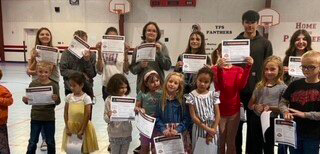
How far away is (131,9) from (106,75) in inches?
453

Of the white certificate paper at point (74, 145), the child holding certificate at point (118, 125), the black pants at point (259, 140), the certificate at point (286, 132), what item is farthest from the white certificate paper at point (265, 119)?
the white certificate paper at point (74, 145)

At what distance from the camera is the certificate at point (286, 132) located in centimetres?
316

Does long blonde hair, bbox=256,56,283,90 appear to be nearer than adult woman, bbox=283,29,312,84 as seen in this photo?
Yes

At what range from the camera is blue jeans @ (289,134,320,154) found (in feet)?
10.7

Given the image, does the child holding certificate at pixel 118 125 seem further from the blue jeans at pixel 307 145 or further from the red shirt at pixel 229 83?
the blue jeans at pixel 307 145

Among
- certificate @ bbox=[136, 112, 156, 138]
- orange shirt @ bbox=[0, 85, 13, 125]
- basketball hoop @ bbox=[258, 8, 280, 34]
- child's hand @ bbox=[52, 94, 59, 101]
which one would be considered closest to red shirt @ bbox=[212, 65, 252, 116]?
certificate @ bbox=[136, 112, 156, 138]

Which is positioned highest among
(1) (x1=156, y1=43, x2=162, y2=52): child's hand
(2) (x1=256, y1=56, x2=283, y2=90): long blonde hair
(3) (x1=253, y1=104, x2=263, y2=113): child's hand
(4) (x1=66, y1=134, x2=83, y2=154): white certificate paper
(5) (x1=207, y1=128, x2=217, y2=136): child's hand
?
(1) (x1=156, y1=43, x2=162, y2=52): child's hand

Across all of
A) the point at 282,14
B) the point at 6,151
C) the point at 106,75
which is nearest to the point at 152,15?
the point at 282,14

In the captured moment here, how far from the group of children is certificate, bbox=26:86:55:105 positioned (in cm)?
6

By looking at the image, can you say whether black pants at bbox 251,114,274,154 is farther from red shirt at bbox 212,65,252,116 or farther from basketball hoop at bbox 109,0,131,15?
basketball hoop at bbox 109,0,131,15

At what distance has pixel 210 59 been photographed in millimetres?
4207

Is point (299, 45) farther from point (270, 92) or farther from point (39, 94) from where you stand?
point (39, 94)

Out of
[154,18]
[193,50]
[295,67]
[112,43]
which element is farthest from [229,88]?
[154,18]

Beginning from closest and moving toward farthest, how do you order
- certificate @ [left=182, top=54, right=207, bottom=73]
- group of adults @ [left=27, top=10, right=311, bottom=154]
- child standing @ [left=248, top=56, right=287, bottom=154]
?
child standing @ [left=248, top=56, right=287, bottom=154] → certificate @ [left=182, top=54, right=207, bottom=73] → group of adults @ [left=27, top=10, right=311, bottom=154]
